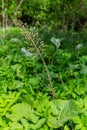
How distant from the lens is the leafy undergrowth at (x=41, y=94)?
7.08ft

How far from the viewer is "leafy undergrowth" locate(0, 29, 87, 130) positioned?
7.08 feet

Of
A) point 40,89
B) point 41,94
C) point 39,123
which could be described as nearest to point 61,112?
point 39,123

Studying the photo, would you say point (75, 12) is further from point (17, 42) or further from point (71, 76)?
point (71, 76)

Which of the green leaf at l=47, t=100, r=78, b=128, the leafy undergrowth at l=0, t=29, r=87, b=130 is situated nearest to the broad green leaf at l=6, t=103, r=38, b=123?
the leafy undergrowth at l=0, t=29, r=87, b=130

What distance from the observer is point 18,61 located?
3.48 meters

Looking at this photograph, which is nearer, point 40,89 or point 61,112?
point 61,112

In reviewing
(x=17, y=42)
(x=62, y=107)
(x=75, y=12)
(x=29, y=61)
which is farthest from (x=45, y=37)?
(x=75, y=12)

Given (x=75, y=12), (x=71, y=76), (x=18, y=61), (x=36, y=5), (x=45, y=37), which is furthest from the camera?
(x=36, y=5)

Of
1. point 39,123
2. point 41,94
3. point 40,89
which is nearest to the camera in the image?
point 39,123

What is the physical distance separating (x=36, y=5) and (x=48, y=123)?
1240cm

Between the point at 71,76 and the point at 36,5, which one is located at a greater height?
the point at 71,76

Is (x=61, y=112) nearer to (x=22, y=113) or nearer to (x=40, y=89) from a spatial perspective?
(x=22, y=113)

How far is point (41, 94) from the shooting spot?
258 cm

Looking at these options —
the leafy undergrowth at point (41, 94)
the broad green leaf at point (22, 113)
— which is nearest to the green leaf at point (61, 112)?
the leafy undergrowth at point (41, 94)
